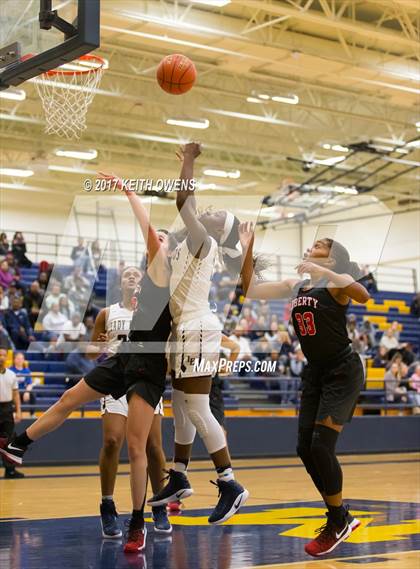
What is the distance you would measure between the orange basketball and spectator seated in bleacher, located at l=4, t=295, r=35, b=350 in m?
9.71

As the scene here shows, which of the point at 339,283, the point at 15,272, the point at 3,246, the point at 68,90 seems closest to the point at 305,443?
the point at 339,283

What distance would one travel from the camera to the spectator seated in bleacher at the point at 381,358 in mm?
20359

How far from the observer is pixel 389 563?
216 inches

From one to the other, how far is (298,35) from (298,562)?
49.5ft

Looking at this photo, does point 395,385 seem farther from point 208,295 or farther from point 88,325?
point 208,295

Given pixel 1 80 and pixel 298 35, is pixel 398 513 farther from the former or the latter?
pixel 298 35

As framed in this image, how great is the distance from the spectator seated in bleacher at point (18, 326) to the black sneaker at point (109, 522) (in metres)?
9.66

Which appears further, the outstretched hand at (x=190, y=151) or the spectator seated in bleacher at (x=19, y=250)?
the spectator seated in bleacher at (x=19, y=250)

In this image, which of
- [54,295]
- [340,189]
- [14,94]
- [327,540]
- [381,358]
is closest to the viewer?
[327,540]

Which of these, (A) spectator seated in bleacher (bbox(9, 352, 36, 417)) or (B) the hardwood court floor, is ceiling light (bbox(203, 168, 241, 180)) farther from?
(B) the hardwood court floor

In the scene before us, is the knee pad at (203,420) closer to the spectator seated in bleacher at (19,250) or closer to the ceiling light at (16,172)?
the spectator seated in bleacher at (19,250)

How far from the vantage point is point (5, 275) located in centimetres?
1706

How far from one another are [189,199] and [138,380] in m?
1.28

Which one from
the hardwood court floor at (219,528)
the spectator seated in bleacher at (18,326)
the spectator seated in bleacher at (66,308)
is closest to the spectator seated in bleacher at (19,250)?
the spectator seated in bleacher at (18,326)
